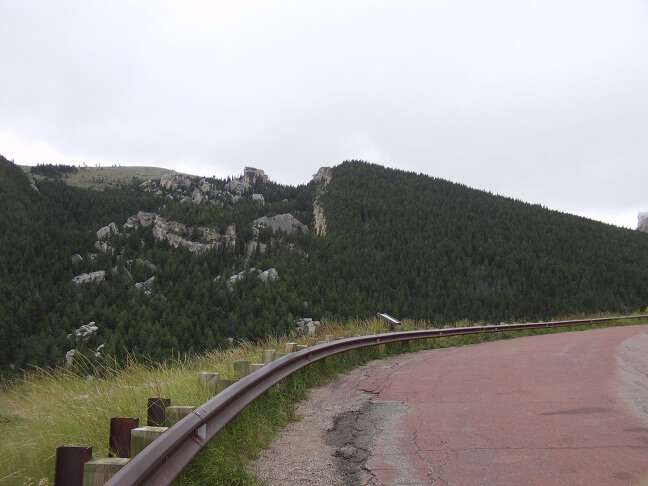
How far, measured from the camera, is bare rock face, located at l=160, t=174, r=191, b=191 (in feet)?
621

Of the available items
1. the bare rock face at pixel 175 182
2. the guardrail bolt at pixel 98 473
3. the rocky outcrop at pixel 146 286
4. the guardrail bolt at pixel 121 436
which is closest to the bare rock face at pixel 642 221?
the bare rock face at pixel 175 182

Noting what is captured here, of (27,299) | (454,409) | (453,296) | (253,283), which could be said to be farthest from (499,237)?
(454,409)

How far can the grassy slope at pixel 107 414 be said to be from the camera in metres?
3.74

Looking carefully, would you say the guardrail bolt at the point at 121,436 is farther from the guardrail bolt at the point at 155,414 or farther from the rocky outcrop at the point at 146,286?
the rocky outcrop at the point at 146,286

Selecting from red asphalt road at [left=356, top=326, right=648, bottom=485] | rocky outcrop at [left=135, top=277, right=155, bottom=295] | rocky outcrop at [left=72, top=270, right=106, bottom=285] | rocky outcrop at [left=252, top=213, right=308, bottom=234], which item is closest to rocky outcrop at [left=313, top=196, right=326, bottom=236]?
rocky outcrop at [left=252, top=213, right=308, bottom=234]

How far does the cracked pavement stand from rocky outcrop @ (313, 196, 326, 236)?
132865 millimetres

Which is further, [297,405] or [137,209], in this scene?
[137,209]

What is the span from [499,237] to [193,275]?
2588 inches

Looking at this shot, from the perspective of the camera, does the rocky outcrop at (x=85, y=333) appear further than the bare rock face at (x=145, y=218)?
No

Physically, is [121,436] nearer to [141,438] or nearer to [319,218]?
[141,438]

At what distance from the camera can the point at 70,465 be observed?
245 cm

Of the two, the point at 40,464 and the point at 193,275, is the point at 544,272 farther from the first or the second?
the point at 40,464

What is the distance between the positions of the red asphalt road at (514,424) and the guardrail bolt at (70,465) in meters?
2.03

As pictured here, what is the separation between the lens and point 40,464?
12.4 feet
